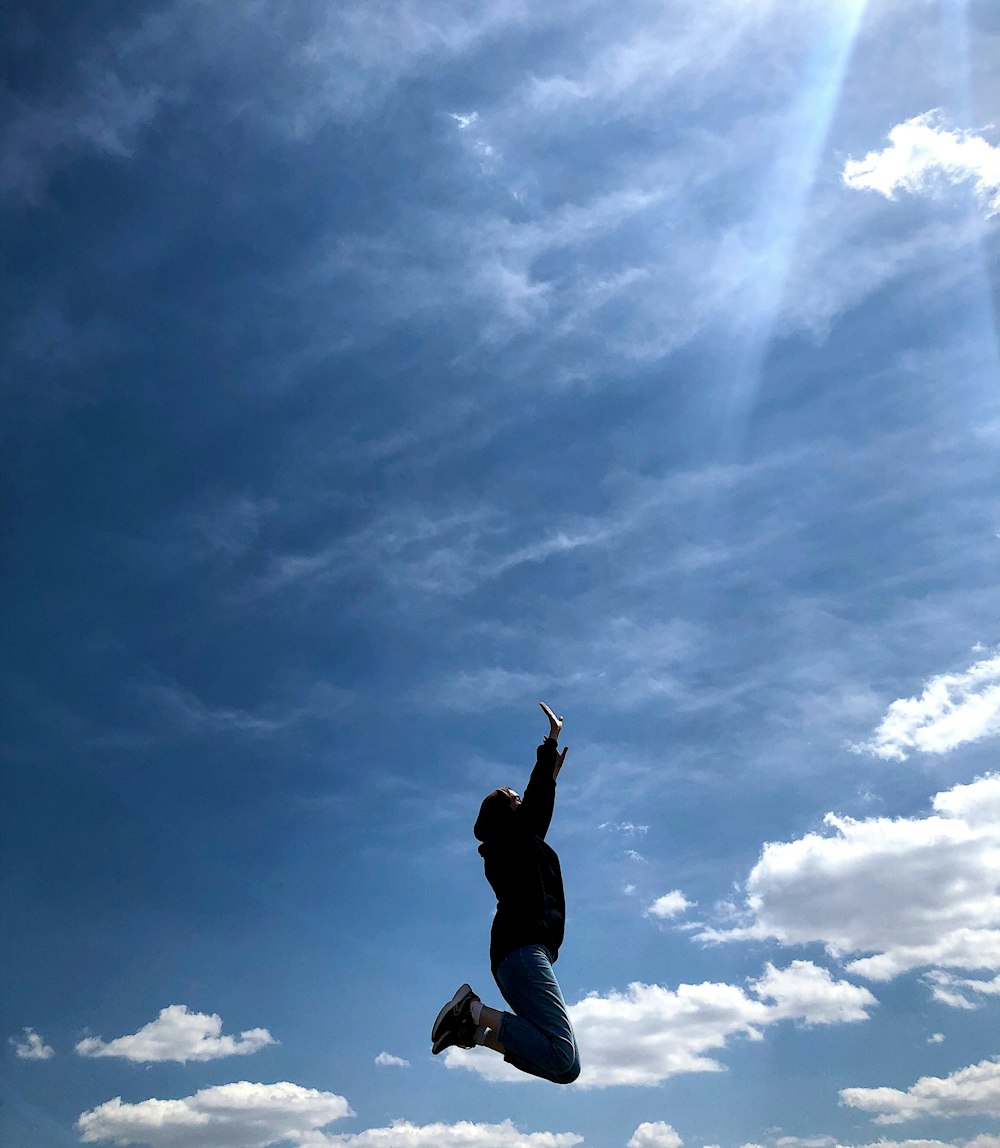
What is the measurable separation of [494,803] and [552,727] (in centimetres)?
90

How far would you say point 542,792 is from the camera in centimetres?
874

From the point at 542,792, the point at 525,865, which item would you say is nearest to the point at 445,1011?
the point at 525,865

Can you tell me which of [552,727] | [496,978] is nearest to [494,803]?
[552,727]

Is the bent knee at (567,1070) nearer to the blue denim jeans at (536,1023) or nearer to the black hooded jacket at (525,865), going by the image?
the blue denim jeans at (536,1023)

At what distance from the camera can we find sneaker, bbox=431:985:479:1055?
8.18 meters

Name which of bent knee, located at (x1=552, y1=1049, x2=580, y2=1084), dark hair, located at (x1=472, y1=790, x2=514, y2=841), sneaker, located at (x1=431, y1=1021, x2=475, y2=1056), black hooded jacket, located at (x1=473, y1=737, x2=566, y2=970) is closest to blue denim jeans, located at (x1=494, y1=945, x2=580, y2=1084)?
bent knee, located at (x1=552, y1=1049, x2=580, y2=1084)

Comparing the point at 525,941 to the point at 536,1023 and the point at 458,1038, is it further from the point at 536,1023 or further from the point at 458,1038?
the point at 458,1038

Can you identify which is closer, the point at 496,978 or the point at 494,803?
the point at 496,978

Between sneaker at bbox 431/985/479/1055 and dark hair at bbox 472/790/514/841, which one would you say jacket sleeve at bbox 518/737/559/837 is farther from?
sneaker at bbox 431/985/479/1055

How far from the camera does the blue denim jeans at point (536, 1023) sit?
784cm

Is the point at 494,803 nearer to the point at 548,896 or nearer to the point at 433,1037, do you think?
the point at 548,896

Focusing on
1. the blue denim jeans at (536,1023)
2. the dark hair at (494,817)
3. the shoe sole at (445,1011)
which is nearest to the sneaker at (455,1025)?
the shoe sole at (445,1011)

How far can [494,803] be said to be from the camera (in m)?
8.82

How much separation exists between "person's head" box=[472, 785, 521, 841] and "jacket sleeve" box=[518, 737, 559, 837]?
0.13 metres
